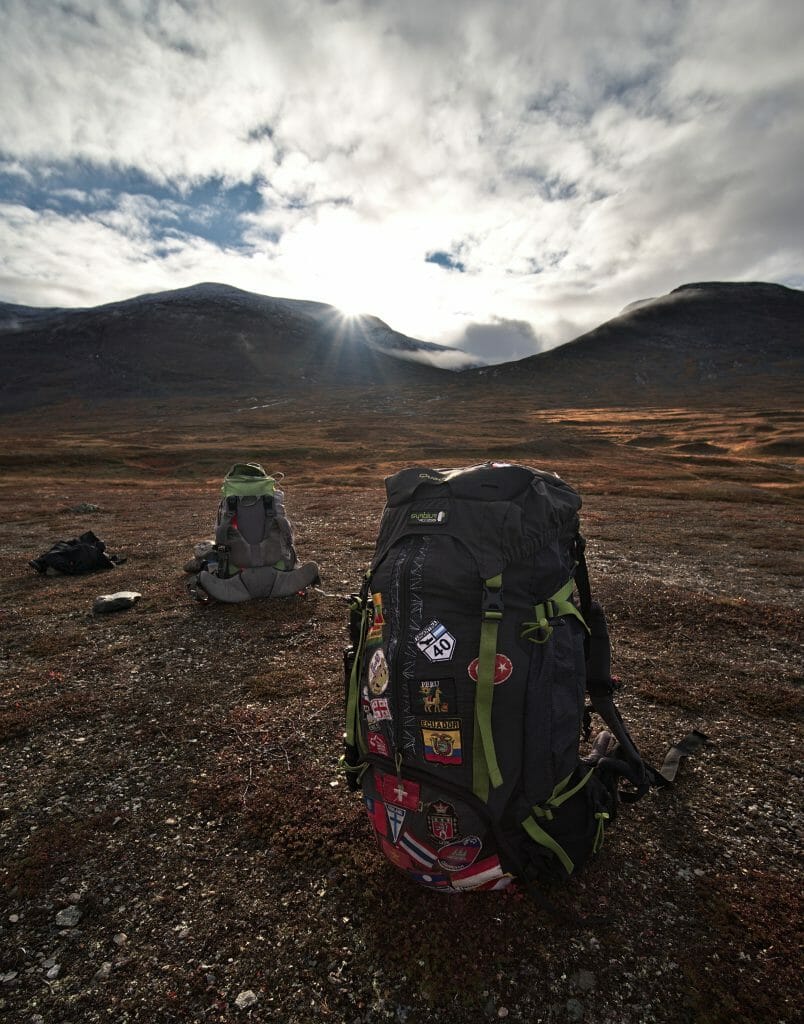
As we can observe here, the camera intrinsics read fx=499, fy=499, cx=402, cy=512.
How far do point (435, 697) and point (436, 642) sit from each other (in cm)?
38

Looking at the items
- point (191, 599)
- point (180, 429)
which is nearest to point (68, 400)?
point (180, 429)

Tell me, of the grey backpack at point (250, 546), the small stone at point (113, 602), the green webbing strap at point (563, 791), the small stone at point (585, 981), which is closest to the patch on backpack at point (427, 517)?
the green webbing strap at point (563, 791)

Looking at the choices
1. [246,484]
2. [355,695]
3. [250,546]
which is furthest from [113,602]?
[355,695]

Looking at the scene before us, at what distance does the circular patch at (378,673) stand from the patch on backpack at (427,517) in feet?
3.43

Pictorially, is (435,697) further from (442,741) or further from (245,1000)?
(245,1000)

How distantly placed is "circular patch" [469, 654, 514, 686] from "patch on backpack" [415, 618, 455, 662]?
0.57ft

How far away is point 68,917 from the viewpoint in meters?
3.76

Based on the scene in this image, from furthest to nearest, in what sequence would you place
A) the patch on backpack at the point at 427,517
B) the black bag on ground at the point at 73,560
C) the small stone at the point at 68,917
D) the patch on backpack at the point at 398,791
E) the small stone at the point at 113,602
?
1. the black bag on ground at the point at 73,560
2. the small stone at the point at 113,602
3. the patch on backpack at the point at 427,517
4. the small stone at the point at 68,917
5. the patch on backpack at the point at 398,791

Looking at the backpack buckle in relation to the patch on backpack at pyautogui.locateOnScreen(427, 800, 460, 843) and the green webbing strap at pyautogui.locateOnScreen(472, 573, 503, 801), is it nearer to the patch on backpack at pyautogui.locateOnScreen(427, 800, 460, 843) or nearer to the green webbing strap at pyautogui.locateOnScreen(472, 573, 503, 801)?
the green webbing strap at pyautogui.locateOnScreen(472, 573, 503, 801)

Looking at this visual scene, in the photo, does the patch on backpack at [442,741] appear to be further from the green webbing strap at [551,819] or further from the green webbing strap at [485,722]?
the green webbing strap at [551,819]

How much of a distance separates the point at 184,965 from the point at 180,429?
4228 inches

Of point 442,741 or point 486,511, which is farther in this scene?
point 486,511

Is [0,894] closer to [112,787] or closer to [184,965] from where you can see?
[112,787]

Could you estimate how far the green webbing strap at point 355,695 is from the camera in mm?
4086
